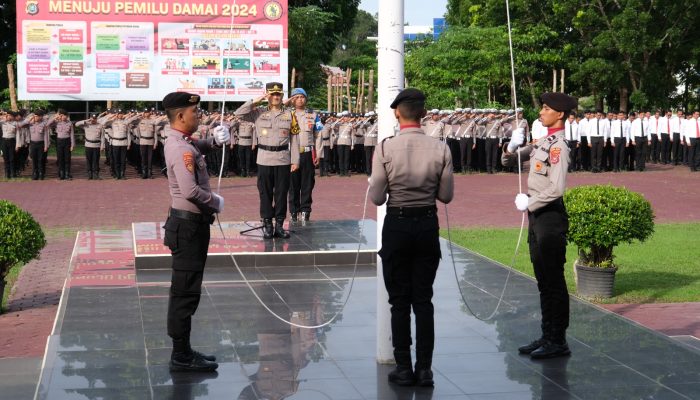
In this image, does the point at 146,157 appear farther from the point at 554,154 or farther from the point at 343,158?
the point at 554,154

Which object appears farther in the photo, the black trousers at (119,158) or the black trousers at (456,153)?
the black trousers at (456,153)

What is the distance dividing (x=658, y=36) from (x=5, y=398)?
34.2 metres

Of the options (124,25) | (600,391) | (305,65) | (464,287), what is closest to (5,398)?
(600,391)

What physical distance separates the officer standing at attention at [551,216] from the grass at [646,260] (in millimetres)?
3206

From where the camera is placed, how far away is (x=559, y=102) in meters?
6.69

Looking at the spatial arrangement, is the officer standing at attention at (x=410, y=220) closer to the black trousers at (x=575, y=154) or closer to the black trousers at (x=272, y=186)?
the black trousers at (x=272, y=186)

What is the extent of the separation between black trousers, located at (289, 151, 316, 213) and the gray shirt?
764cm

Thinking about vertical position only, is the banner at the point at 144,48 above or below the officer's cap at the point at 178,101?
above

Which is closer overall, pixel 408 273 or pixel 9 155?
pixel 408 273

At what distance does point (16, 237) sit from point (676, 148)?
86.9ft

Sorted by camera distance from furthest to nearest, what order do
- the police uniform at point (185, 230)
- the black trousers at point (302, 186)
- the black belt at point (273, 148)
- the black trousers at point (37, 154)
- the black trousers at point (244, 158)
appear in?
the black trousers at point (244, 158)
the black trousers at point (37, 154)
the black trousers at point (302, 186)
the black belt at point (273, 148)
the police uniform at point (185, 230)

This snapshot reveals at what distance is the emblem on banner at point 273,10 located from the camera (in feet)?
87.6

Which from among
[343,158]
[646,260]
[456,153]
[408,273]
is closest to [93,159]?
[343,158]

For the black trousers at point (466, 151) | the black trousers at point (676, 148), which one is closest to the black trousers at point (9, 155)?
the black trousers at point (466, 151)
